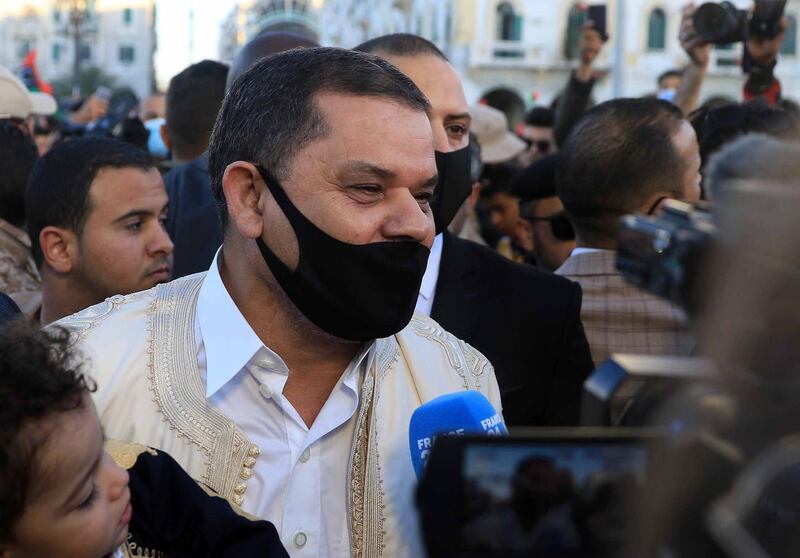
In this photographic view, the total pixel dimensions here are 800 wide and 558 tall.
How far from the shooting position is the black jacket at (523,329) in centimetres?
314

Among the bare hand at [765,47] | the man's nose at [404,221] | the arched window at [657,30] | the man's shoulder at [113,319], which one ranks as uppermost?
the arched window at [657,30]

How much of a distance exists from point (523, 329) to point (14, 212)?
7.19 ft

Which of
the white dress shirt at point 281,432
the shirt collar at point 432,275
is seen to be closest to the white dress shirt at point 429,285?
the shirt collar at point 432,275

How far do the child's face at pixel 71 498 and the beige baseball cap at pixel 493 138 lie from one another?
533cm

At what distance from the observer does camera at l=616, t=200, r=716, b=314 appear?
89 centimetres

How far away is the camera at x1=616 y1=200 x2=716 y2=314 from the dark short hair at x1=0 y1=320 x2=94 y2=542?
3.32ft

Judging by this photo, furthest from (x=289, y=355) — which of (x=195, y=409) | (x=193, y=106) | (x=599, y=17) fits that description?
(x=599, y=17)

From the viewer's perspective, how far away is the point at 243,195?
2.36m

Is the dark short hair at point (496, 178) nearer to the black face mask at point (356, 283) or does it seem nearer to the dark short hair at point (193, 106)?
the dark short hair at point (193, 106)

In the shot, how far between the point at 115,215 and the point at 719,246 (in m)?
3.01

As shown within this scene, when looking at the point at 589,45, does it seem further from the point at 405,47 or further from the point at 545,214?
the point at 405,47

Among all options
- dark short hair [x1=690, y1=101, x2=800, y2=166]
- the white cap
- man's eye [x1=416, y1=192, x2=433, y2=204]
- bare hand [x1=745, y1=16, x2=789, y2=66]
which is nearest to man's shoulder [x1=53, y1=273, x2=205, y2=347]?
man's eye [x1=416, y1=192, x2=433, y2=204]

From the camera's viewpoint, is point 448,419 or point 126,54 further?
point 126,54

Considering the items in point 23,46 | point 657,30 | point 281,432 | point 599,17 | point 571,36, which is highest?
point 657,30
